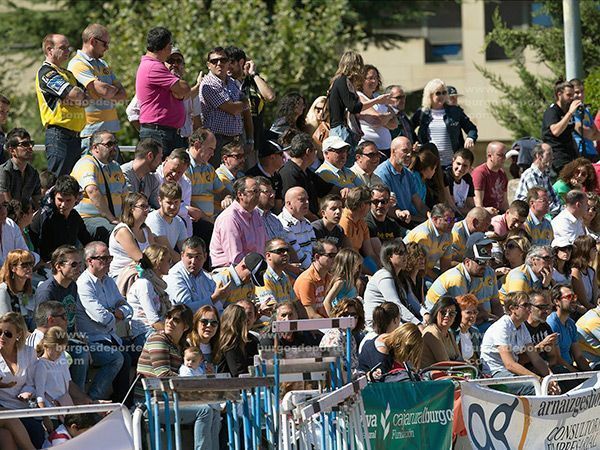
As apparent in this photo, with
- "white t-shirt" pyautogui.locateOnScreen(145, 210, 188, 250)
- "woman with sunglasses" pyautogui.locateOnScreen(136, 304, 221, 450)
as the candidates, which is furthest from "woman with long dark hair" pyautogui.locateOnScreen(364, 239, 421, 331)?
"woman with sunglasses" pyautogui.locateOnScreen(136, 304, 221, 450)

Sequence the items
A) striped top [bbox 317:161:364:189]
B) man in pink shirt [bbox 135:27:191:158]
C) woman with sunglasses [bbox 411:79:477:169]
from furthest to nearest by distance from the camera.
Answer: woman with sunglasses [bbox 411:79:477:169] < striped top [bbox 317:161:364:189] < man in pink shirt [bbox 135:27:191:158]

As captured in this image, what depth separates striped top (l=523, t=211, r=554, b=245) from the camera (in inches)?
692

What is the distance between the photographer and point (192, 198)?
1572 centimetres

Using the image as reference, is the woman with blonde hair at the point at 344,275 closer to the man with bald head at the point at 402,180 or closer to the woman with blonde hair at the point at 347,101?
the man with bald head at the point at 402,180

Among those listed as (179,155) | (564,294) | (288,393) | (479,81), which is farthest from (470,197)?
(479,81)

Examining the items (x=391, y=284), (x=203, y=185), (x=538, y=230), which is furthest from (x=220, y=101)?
(x=538, y=230)

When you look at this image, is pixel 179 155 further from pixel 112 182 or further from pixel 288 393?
pixel 288 393

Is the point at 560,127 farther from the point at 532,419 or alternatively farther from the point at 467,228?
the point at 532,419

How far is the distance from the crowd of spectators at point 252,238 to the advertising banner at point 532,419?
504 millimetres

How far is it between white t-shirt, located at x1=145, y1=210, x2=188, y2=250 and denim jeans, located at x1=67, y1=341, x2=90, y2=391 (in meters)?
2.34

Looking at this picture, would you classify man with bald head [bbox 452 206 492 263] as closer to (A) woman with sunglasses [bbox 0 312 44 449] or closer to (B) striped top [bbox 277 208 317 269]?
(B) striped top [bbox 277 208 317 269]

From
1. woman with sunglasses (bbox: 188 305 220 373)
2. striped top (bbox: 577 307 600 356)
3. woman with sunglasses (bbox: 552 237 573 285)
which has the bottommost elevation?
striped top (bbox: 577 307 600 356)

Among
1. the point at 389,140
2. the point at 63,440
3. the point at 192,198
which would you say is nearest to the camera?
the point at 63,440

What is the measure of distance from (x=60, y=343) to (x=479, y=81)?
33208 millimetres
